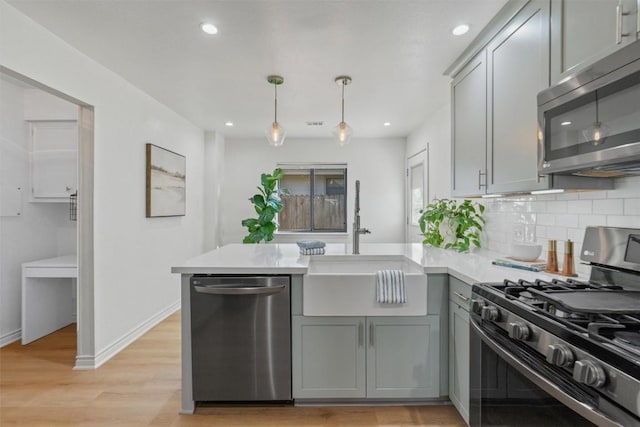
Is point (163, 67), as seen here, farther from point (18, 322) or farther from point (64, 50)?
point (18, 322)

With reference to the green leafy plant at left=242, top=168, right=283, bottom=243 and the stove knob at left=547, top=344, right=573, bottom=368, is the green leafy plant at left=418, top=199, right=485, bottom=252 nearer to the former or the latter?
the stove knob at left=547, top=344, right=573, bottom=368

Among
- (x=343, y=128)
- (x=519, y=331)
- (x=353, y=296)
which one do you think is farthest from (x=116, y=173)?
(x=519, y=331)

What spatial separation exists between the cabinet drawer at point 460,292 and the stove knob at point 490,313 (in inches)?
15.5

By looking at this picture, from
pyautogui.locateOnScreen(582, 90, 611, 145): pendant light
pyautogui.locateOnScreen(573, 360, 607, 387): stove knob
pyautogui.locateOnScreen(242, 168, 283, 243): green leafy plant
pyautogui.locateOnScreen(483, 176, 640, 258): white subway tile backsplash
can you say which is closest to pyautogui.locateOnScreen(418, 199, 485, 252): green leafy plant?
pyautogui.locateOnScreen(483, 176, 640, 258): white subway tile backsplash

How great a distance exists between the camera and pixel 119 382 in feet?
8.03

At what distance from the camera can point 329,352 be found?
2027mm

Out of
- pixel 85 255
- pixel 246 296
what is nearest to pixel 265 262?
pixel 246 296

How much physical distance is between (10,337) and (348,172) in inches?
176

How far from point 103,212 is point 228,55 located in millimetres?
1636

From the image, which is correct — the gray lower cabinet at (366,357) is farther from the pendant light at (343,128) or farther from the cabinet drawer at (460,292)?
the pendant light at (343,128)

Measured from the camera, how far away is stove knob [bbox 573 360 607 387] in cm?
81

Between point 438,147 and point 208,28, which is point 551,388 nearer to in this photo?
point 208,28

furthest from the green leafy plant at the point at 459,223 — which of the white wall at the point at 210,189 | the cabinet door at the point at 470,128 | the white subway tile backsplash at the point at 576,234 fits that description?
the white wall at the point at 210,189

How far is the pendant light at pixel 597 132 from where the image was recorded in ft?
3.71
